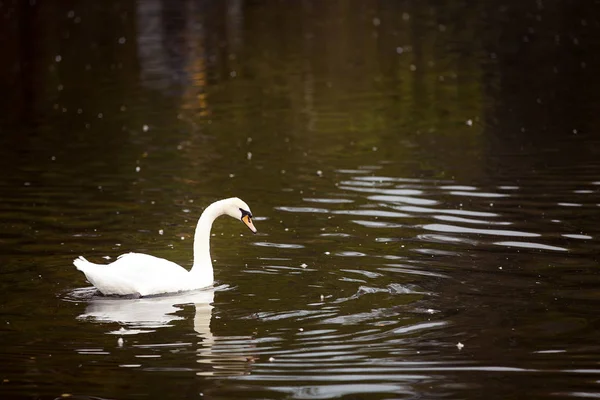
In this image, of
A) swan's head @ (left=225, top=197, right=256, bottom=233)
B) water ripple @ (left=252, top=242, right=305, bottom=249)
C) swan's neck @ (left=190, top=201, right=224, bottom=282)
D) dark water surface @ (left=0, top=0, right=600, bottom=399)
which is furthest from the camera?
water ripple @ (left=252, top=242, right=305, bottom=249)

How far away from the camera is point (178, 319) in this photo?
42.9 ft

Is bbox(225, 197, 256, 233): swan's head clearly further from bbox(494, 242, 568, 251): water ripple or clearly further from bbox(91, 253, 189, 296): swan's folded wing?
bbox(494, 242, 568, 251): water ripple

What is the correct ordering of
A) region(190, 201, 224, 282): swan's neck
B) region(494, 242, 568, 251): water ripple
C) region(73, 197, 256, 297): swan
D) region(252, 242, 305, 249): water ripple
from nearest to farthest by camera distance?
region(73, 197, 256, 297): swan → region(190, 201, 224, 282): swan's neck → region(494, 242, 568, 251): water ripple → region(252, 242, 305, 249): water ripple

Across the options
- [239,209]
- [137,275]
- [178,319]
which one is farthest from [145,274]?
[239,209]

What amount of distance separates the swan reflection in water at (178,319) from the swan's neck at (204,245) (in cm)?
24

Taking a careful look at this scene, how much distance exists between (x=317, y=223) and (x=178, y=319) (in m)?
4.98

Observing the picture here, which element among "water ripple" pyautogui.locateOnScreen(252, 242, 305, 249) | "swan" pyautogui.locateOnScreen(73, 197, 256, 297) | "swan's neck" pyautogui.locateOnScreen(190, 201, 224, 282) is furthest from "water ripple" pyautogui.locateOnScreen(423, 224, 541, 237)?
"swan" pyautogui.locateOnScreen(73, 197, 256, 297)

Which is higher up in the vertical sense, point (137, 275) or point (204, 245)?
point (204, 245)

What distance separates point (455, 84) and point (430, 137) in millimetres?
8500

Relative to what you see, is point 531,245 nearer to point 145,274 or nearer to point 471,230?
point 471,230

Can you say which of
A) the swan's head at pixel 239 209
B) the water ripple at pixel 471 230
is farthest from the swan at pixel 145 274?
the water ripple at pixel 471 230

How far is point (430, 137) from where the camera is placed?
83.4ft

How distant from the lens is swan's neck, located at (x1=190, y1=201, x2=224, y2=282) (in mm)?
14211

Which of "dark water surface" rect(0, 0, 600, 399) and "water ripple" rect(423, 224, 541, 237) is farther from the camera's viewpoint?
"water ripple" rect(423, 224, 541, 237)
